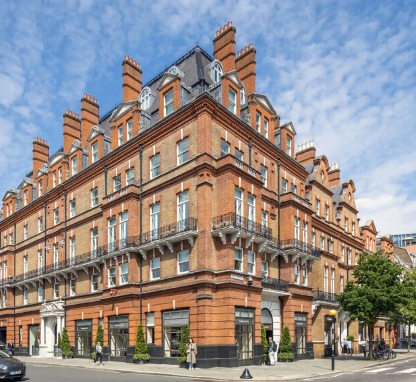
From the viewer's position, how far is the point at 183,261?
29.7 metres

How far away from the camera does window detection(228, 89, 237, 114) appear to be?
32559 mm

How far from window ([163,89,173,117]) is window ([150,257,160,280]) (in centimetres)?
1030

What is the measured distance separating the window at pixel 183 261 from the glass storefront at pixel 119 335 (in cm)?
593

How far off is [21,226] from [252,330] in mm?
33027

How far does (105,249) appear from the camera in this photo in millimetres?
35812

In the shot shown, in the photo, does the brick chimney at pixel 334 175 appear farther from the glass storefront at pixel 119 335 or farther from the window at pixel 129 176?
the glass storefront at pixel 119 335

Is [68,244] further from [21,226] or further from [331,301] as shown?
[331,301]

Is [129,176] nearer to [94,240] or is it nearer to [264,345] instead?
[94,240]

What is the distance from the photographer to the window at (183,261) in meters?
29.4

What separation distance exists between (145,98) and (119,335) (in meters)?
18.4

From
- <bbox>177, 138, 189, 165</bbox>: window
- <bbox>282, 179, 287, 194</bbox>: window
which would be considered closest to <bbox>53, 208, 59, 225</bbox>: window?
<bbox>177, 138, 189, 165</bbox>: window

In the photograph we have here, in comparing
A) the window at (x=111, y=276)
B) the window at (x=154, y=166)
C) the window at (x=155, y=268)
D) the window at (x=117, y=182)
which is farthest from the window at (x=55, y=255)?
the window at (x=154, y=166)

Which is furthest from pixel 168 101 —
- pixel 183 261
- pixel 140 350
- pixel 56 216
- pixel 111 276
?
pixel 56 216

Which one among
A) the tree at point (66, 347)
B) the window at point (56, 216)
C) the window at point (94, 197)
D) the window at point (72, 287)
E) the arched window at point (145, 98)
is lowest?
the tree at point (66, 347)
